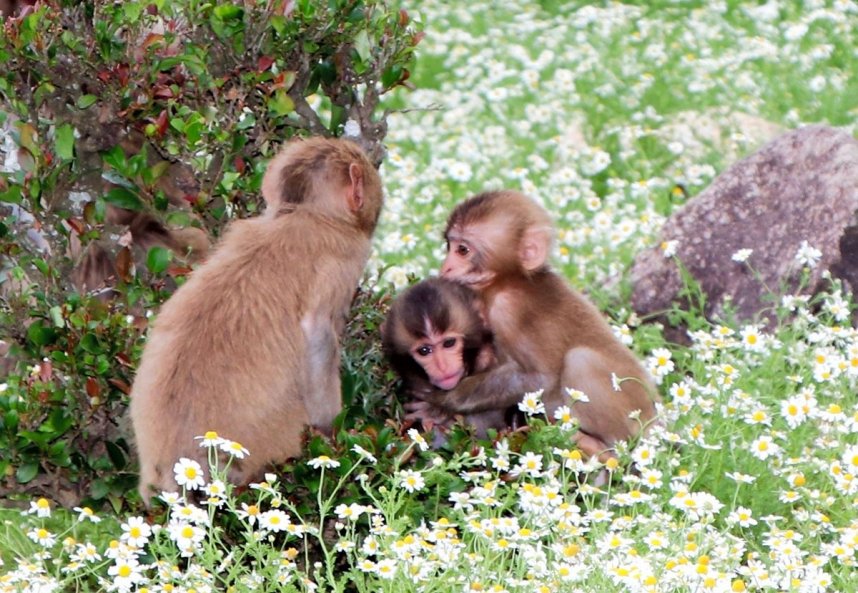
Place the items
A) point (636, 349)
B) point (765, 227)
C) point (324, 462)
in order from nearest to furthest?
point (324, 462), point (636, 349), point (765, 227)

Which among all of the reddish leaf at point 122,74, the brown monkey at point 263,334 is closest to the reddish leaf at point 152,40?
the reddish leaf at point 122,74

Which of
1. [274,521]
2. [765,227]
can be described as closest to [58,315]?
[274,521]

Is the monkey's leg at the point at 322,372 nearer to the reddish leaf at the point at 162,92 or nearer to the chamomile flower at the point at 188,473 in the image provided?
the chamomile flower at the point at 188,473

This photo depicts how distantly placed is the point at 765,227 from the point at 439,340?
303 cm

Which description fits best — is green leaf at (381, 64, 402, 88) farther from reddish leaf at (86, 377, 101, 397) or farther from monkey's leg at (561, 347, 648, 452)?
reddish leaf at (86, 377, 101, 397)

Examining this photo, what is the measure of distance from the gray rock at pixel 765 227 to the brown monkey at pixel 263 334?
129 inches

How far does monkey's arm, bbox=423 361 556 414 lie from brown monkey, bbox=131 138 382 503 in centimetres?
93

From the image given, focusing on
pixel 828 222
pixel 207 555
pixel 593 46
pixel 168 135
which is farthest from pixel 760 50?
pixel 207 555

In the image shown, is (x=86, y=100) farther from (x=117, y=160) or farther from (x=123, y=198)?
(x=123, y=198)

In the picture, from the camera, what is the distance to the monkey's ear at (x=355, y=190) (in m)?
5.50

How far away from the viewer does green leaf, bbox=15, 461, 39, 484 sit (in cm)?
571

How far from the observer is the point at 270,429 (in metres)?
5.25

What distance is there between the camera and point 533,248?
642 cm

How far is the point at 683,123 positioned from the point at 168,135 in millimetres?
6839
